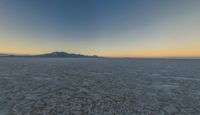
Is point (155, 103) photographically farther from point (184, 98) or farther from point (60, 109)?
point (60, 109)

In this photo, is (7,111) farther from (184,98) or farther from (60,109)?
(184,98)

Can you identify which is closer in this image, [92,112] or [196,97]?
[92,112]

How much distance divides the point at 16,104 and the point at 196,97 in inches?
298

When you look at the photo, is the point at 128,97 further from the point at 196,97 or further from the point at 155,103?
the point at 196,97

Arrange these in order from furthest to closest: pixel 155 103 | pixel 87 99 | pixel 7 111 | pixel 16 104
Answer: pixel 87 99, pixel 155 103, pixel 16 104, pixel 7 111

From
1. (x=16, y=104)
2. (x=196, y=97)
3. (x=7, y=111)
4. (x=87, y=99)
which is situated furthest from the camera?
(x=196, y=97)

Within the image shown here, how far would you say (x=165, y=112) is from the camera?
399 cm

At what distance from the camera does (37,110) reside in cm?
389

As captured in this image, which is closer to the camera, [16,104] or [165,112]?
[165,112]

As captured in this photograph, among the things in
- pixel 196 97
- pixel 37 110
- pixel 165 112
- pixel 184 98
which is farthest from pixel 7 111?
pixel 196 97

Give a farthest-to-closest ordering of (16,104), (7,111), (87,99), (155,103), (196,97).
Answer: (196,97), (87,99), (155,103), (16,104), (7,111)

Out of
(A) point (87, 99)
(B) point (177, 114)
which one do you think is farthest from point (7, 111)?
(B) point (177, 114)

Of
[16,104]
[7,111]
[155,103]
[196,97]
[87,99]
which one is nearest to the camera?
[7,111]

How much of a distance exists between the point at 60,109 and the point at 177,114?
389cm
